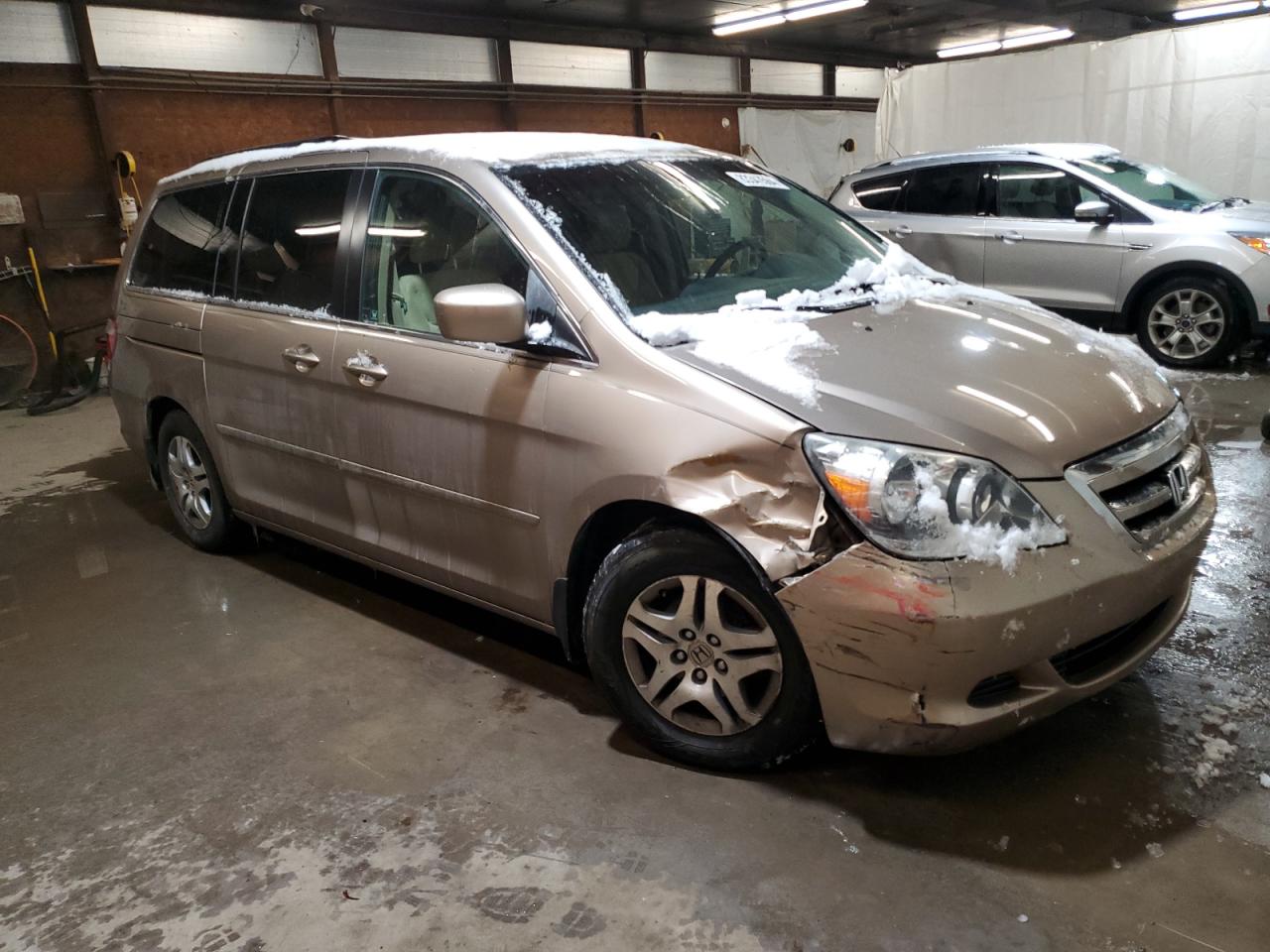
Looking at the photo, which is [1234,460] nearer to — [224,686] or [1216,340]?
[1216,340]

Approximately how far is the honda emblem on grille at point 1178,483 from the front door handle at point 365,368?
2.19 metres

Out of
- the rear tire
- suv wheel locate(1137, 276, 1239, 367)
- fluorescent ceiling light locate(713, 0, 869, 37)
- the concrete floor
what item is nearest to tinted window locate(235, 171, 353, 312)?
the rear tire

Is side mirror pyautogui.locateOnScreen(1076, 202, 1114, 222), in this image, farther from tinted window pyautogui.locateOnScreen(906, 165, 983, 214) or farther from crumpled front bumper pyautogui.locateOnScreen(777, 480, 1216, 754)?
crumpled front bumper pyautogui.locateOnScreen(777, 480, 1216, 754)

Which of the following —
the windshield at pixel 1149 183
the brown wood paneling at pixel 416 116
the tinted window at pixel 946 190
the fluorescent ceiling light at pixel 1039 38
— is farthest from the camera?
the fluorescent ceiling light at pixel 1039 38

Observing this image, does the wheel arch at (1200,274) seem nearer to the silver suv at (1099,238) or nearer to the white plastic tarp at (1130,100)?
the silver suv at (1099,238)

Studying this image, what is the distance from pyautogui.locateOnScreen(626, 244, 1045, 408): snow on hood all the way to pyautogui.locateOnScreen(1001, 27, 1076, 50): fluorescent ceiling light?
13704 mm

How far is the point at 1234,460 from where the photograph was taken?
4.64m

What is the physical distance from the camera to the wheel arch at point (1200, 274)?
247 inches

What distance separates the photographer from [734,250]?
2947 mm

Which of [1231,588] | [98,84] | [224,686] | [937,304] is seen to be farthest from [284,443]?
[98,84]

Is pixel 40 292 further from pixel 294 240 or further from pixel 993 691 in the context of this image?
pixel 993 691

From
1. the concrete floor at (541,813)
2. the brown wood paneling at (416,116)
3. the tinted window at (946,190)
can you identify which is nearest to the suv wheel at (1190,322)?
the tinted window at (946,190)

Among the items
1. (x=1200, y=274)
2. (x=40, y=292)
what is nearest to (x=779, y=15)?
(x=1200, y=274)

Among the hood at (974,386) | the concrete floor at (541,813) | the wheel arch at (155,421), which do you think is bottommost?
the concrete floor at (541,813)
